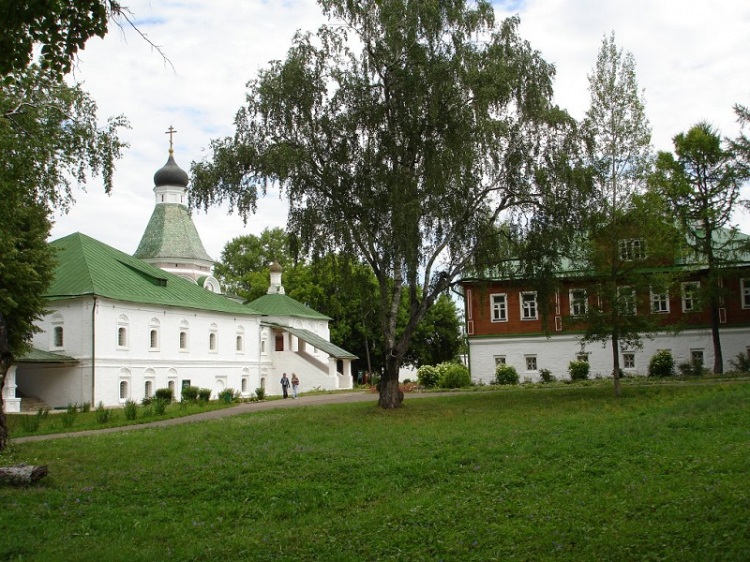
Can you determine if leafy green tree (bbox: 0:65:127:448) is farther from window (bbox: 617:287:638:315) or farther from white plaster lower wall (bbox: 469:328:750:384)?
white plaster lower wall (bbox: 469:328:750:384)

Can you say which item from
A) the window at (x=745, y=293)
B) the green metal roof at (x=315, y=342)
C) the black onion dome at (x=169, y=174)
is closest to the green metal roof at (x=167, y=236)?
the black onion dome at (x=169, y=174)

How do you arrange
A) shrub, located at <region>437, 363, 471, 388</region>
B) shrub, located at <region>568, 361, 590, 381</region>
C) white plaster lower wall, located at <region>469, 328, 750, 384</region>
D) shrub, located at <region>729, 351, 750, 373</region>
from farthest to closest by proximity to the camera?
white plaster lower wall, located at <region>469, 328, 750, 384</region>, shrub, located at <region>568, 361, 590, 381</region>, shrub, located at <region>437, 363, 471, 388</region>, shrub, located at <region>729, 351, 750, 373</region>

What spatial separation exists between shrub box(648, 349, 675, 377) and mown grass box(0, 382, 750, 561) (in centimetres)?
2352

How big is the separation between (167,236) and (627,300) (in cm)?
4106

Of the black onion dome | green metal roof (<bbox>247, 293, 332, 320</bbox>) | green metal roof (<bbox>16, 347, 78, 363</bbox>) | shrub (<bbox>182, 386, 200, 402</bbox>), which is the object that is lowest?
shrub (<bbox>182, 386, 200, 402</bbox>)

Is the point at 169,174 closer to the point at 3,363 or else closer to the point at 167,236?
the point at 167,236

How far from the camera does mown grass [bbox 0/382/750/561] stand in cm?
915

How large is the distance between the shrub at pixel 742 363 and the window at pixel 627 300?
1641 centimetres

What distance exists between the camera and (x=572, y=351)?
145 ft

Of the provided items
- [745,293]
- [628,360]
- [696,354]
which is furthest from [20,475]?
[745,293]

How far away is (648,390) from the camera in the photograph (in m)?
28.4

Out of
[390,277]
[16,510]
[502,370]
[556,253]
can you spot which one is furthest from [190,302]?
[16,510]

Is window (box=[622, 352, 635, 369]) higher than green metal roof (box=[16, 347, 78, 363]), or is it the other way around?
green metal roof (box=[16, 347, 78, 363])

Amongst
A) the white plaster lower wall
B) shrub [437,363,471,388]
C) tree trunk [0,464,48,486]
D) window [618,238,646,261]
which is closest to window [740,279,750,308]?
the white plaster lower wall
